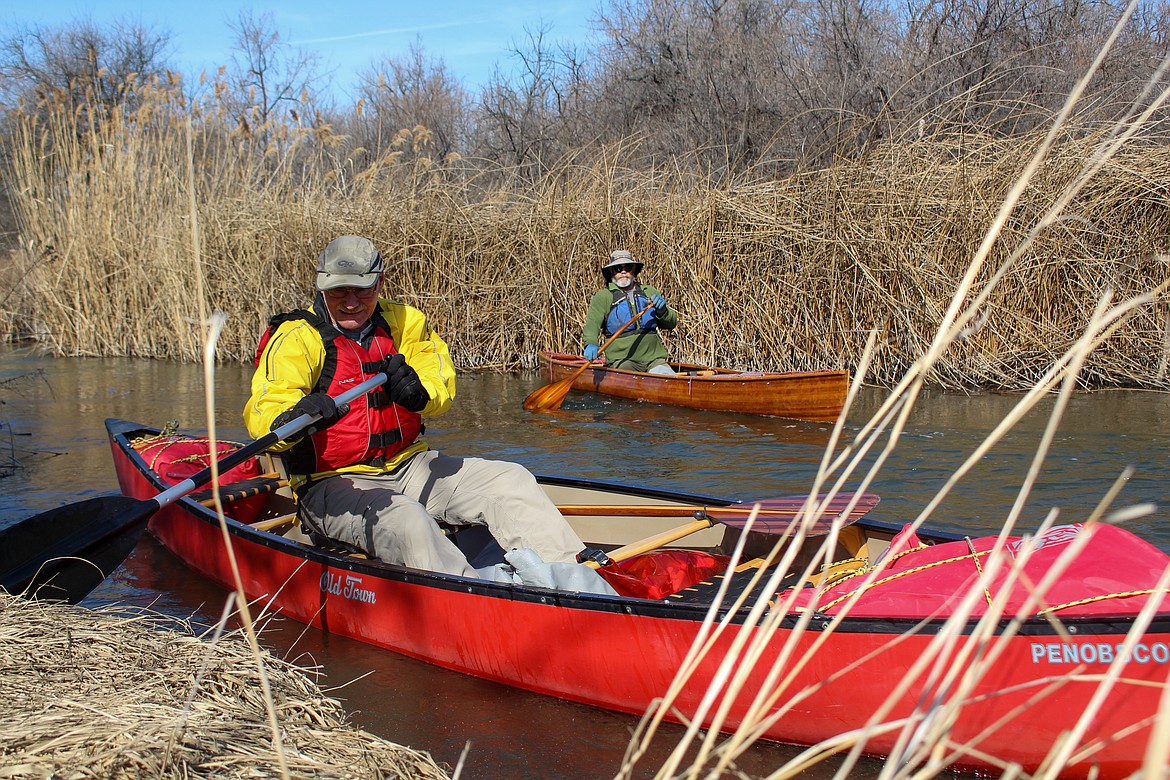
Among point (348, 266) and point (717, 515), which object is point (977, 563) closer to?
point (717, 515)

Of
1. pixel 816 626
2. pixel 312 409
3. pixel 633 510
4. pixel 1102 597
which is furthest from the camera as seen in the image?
pixel 633 510

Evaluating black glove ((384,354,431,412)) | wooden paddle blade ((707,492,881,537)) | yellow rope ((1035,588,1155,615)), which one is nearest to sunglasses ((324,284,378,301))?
black glove ((384,354,431,412))

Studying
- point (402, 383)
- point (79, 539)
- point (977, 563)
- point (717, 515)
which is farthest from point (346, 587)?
point (977, 563)

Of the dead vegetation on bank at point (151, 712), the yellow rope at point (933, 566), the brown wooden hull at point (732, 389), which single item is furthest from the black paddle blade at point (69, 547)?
the brown wooden hull at point (732, 389)

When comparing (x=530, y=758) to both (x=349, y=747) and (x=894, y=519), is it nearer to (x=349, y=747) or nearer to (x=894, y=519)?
(x=349, y=747)

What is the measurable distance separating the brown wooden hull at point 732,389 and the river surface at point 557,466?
148mm

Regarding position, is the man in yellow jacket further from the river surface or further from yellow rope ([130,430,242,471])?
yellow rope ([130,430,242,471])

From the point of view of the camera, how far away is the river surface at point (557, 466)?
3.67m

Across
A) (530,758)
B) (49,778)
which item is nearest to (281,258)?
(530,758)

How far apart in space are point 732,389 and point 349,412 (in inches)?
215

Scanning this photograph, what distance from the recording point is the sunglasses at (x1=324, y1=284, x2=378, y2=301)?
4391mm

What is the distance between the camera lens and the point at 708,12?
2169 cm

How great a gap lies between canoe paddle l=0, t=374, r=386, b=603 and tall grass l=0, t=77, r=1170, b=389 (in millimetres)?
5516

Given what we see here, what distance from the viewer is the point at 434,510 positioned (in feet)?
15.3
